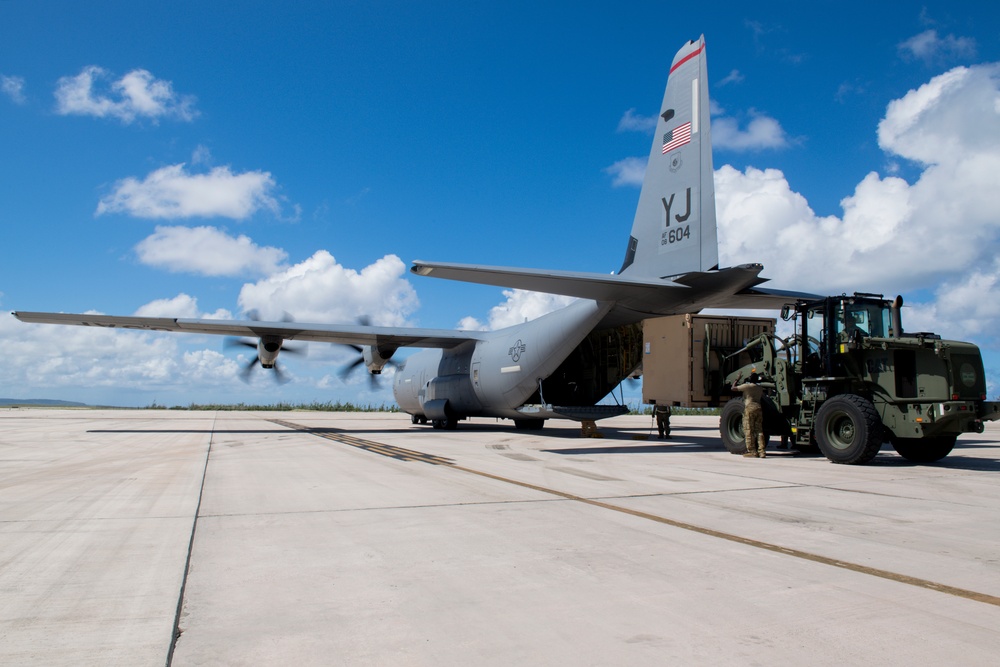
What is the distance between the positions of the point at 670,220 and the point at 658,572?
11.0m

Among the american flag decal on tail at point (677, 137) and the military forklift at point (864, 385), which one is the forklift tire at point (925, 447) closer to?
the military forklift at point (864, 385)

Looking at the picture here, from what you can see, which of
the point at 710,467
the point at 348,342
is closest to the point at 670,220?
the point at 710,467

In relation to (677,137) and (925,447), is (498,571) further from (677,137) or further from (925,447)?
(677,137)

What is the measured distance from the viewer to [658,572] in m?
4.39

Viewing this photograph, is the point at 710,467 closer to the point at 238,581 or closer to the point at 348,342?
the point at 238,581

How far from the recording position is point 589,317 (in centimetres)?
1611

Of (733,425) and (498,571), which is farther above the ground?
(733,425)

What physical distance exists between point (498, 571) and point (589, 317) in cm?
1203

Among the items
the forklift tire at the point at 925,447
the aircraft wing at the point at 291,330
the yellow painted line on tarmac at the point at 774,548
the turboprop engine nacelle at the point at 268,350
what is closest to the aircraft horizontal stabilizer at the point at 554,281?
the yellow painted line on tarmac at the point at 774,548

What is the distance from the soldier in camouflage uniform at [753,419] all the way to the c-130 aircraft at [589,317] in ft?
6.96

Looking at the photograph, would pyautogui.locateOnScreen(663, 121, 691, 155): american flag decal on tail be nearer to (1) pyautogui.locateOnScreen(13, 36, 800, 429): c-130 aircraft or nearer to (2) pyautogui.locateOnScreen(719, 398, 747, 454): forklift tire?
(1) pyautogui.locateOnScreen(13, 36, 800, 429): c-130 aircraft

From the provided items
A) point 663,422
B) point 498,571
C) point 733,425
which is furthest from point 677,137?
point 498,571

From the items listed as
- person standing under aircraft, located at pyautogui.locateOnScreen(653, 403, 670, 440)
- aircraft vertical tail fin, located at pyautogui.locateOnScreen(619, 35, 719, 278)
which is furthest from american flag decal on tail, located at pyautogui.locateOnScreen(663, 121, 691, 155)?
person standing under aircraft, located at pyautogui.locateOnScreen(653, 403, 670, 440)

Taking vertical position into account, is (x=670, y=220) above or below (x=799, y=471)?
above
